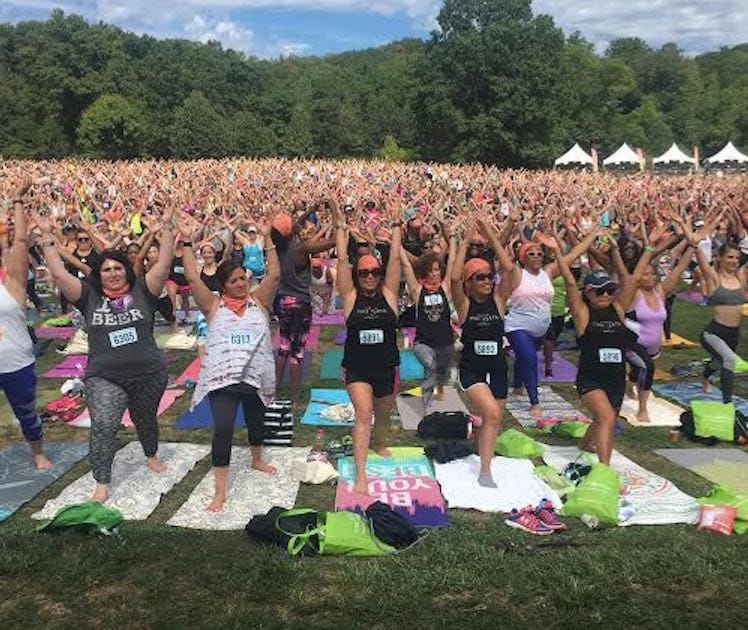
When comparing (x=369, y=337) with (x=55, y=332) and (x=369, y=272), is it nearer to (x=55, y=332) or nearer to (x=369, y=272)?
(x=369, y=272)

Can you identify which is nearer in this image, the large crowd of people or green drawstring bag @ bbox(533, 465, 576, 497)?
the large crowd of people

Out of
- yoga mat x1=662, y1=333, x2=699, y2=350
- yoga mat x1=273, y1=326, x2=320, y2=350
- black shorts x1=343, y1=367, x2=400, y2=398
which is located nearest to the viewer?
black shorts x1=343, y1=367, x2=400, y2=398

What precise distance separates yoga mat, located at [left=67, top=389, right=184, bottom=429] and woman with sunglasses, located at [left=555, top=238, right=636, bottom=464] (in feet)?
12.7

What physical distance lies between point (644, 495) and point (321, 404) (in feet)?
12.1

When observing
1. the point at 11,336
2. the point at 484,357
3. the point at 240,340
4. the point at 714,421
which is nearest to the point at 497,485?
the point at 484,357

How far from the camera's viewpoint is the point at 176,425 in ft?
24.0

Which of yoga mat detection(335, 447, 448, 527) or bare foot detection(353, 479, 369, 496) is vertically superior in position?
bare foot detection(353, 479, 369, 496)

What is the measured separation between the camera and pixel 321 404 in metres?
7.98

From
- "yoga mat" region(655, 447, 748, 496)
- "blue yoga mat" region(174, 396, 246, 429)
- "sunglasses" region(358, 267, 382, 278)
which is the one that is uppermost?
"sunglasses" region(358, 267, 382, 278)

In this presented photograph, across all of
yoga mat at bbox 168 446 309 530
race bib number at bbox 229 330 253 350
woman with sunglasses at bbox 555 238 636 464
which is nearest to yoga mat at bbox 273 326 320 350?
yoga mat at bbox 168 446 309 530

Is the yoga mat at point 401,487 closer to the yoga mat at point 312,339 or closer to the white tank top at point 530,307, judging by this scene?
the white tank top at point 530,307

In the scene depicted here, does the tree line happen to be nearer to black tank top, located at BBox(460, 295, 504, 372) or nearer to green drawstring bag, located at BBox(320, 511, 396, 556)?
black tank top, located at BBox(460, 295, 504, 372)

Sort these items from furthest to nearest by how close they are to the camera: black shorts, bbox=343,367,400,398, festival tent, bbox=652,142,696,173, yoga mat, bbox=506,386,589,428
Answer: festival tent, bbox=652,142,696,173 < yoga mat, bbox=506,386,589,428 < black shorts, bbox=343,367,400,398

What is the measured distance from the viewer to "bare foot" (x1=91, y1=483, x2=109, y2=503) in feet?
17.6
